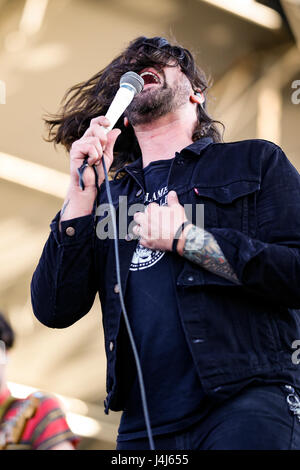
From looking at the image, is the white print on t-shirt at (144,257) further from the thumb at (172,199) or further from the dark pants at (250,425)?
the dark pants at (250,425)

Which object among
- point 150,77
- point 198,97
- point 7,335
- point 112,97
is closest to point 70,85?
point 112,97

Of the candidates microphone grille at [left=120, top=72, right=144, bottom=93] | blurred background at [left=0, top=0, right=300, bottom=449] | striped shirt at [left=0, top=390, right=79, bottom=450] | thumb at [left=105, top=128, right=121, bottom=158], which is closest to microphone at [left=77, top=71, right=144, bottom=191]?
microphone grille at [left=120, top=72, right=144, bottom=93]

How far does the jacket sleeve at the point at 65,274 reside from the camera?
2.04 metres

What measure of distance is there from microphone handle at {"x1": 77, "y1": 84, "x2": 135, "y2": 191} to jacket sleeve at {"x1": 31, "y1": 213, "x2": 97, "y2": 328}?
14cm

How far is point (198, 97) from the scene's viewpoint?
8.65ft

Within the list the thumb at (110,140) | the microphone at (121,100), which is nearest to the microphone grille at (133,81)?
the microphone at (121,100)

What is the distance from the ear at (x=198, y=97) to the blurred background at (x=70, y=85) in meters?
1.33

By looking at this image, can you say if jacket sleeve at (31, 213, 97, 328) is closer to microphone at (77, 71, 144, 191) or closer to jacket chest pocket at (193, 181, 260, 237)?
microphone at (77, 71, 144, 191)

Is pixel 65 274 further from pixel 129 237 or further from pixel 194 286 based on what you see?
pixel 194 286

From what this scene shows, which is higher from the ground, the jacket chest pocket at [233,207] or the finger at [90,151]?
the finger at [90,151]

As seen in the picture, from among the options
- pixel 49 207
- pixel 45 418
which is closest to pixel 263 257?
pixel 45 418

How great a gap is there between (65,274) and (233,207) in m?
0.53

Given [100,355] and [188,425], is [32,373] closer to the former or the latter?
[100,355]

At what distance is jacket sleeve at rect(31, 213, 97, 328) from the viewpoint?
6.70ft
